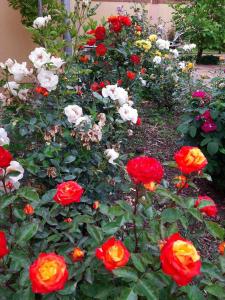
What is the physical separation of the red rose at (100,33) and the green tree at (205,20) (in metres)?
8.77

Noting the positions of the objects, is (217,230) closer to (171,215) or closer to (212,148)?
(171,215)

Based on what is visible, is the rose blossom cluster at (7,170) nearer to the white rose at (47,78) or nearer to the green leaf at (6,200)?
the green leaf at (6,200)

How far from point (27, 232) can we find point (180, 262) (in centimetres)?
54

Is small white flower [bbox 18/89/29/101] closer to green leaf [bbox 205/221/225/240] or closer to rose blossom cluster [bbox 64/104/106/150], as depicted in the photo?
rose blossom cluster [bbox 64/104/106/150]

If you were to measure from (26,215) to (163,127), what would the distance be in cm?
346

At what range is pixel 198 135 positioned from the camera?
3426 mm

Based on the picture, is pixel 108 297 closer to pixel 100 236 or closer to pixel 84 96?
pixel 100 236

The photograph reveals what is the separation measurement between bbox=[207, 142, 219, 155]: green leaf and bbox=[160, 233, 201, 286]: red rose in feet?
7.11

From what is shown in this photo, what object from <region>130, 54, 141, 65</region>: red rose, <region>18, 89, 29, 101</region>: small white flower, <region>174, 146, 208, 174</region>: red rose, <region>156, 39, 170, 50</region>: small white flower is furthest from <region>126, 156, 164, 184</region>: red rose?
<region>156, 39, 170, 50</region>: small white flower

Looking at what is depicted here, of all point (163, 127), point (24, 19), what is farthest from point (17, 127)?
point (24, 19)

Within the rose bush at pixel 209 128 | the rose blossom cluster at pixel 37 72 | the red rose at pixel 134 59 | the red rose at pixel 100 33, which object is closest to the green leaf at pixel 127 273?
the rose blossom cluster at pixel 37 72

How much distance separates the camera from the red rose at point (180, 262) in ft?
3.34

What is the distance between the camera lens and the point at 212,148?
316 cm

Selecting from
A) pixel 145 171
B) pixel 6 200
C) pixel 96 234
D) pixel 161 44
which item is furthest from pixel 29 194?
pixel 161 44
